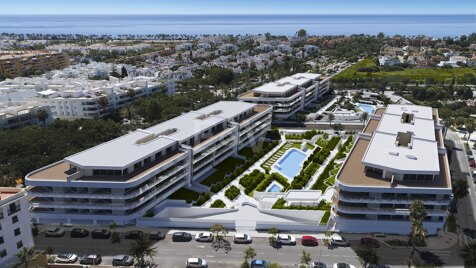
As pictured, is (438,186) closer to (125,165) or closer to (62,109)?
(125,165)

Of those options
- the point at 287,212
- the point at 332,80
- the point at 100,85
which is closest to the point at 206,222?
the point at 287,212

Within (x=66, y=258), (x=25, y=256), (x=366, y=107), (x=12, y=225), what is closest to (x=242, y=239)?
(x=66, y=258)

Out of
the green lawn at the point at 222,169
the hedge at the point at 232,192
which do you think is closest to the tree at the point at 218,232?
the hedge at the point at 232,192

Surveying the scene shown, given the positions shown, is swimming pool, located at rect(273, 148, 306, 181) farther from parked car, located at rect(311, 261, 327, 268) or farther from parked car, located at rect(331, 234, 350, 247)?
parked car, located at rect(311, 261, 327, 268)

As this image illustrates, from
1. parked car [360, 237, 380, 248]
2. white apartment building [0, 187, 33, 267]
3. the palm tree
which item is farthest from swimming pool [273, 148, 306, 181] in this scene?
white apartment building [0, 187, 33, 267]

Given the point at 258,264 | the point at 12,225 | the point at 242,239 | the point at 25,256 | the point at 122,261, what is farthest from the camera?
the point at 242,239

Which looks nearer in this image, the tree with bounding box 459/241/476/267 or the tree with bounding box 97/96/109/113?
the tree with bounding box 459/241/476/267

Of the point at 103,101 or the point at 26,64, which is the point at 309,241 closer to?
the point at 103,101
